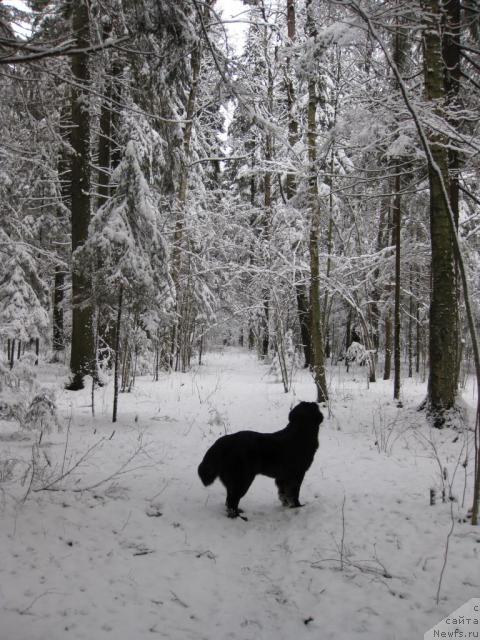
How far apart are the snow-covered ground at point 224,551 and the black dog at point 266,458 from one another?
0.32m

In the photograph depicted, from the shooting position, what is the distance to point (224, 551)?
12.6 feet

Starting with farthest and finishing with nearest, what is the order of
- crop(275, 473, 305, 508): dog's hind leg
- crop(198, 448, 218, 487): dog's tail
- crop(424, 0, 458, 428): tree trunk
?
1. crop(424, 0, 458, 428): tree trunk
2. crop(275, 473, 305, 508): dog's hind leg
3. crop(198, 448, 218, 487): dog's tail

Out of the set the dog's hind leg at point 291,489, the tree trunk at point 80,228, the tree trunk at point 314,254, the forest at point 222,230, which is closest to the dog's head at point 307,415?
the dog's hind leg at point 291,489

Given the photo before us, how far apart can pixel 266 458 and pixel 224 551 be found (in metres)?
1.02

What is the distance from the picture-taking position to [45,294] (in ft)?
64.5

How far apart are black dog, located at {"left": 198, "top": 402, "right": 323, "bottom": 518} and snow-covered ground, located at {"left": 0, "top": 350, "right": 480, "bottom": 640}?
316 millimetres

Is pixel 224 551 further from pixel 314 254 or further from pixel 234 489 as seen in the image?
pixel 314 254

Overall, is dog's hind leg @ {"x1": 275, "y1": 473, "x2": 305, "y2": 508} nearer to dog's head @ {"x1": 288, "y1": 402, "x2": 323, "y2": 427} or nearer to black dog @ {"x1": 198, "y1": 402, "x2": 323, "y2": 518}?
black dog @ {"x1": 198, "y1": 402, "x2": 323, "y2": 518}

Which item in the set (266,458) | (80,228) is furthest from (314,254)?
(80,228)

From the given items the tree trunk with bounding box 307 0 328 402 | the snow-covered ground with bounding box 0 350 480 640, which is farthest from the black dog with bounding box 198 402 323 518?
the tree trunk with bounding box 307 0 328 402

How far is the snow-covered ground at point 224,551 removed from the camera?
2846 mm

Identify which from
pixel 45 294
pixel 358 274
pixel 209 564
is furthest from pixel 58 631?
pixel 45 294

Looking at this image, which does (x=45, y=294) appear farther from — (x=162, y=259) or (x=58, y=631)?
(x=58, y=631)

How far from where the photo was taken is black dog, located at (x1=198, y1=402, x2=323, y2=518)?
14.2 feet
